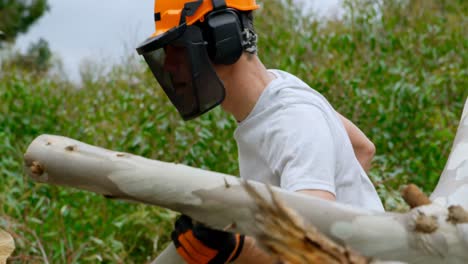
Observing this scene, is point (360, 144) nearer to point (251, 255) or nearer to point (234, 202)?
point (251, 255)

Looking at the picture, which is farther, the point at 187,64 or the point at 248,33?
the point at 248,33

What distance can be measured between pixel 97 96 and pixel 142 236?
96.4 inches

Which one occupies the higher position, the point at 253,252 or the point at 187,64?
the point at 187,64

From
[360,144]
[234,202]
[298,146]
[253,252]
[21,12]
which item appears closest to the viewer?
[234,202]

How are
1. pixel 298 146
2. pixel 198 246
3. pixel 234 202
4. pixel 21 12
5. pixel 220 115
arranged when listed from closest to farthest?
pixel 234 202 < pixel 198 246 < pixel 298 146 < pixel 220 115 < pixel 21 12

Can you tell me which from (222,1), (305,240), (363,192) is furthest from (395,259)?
(222,1)

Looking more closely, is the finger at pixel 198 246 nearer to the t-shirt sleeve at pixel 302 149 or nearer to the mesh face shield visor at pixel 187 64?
the t-shirt sleeve at pixel 302 149

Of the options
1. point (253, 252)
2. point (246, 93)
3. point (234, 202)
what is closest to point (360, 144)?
point (246, 93)

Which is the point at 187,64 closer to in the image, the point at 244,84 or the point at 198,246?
the point at 244,84

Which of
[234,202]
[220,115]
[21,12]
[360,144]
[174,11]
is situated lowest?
[21,12]

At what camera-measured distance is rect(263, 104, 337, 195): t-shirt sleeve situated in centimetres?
202

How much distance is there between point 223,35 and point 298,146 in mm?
466

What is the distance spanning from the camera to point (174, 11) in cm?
238

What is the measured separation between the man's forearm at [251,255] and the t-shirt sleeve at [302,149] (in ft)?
0.56
